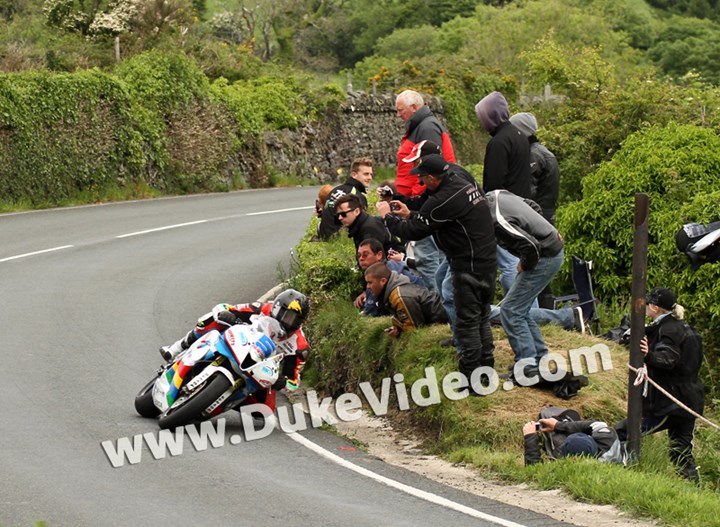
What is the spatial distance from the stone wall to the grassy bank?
2253cm

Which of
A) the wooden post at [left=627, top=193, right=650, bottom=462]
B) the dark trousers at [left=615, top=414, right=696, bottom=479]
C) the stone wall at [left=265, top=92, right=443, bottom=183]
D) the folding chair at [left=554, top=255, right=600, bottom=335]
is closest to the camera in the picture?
the wooden post at [left=627, top=193, right=650, bottom=462]

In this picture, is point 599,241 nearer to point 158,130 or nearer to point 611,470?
point 611,470

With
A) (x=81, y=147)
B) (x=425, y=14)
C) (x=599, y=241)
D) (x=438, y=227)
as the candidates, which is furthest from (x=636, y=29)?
(x=438, y=227)

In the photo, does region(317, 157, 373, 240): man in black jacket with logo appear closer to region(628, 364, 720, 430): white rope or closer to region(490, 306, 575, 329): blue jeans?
region(490, 306, 575, 329): blue jeans

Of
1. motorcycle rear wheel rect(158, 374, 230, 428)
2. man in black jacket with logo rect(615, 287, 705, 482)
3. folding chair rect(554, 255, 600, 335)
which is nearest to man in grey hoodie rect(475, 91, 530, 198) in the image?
man in black jacket with logo rect(615, 287, 705, 482)

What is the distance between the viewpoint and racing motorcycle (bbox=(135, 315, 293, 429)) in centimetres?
1067

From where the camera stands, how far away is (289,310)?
436 inches

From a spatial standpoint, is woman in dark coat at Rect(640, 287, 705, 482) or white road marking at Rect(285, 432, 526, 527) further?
woman in dark coat at Rect(640, 287, 705, 482)

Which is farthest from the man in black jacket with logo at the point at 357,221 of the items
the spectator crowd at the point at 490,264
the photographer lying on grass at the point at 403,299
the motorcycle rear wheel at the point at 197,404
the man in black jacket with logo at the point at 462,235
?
the motorcycle rear wheel at the point at 197,404

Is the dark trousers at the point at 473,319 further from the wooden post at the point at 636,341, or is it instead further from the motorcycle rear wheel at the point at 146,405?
the motorcycle rear wheel at the point at 146,405

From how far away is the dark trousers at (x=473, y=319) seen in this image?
10977 millimetres

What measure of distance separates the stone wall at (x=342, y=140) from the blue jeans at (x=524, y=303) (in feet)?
82.8

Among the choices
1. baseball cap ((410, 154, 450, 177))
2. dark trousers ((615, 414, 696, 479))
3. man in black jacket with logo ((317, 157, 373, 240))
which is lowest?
dark trousers ((615, 414, 696, 479))

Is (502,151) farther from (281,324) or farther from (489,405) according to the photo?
(281,324)
